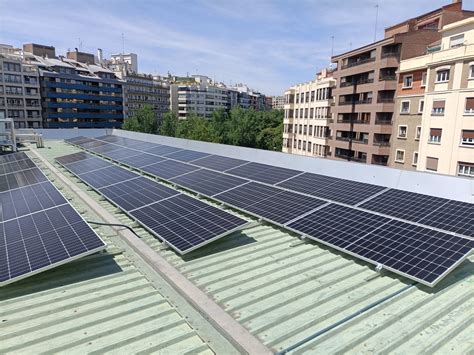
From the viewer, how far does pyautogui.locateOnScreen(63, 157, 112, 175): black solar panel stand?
58.0ft

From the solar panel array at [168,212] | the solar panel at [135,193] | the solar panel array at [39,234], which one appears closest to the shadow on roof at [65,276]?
the solar panel array at [39,234]

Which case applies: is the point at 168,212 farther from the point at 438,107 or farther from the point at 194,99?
the point at 194,99

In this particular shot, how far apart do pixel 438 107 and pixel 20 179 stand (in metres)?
42.1

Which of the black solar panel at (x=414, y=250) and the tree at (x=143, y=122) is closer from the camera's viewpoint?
the black solar panel at (x=414, y=250)

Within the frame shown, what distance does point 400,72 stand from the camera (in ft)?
153

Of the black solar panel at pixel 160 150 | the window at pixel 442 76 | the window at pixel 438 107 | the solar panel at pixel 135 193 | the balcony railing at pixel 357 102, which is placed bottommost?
the solar panel at pixel 135 193

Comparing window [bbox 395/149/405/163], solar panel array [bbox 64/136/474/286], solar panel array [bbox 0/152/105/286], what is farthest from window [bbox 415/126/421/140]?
solar panel array [bbox 0/152/105/286]

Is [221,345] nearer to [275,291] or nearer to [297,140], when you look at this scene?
[275,291]

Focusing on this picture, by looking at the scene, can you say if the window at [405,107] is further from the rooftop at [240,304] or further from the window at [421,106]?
the rooftop at [240,304]

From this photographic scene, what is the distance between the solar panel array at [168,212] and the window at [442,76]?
125 feet

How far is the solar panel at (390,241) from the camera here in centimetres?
659

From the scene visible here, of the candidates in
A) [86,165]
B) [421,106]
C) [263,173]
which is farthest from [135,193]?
[421,106]

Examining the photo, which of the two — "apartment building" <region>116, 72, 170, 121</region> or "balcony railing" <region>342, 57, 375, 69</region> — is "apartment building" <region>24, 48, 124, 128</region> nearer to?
"apartment building" <region>116, 72, 170, 121</region>

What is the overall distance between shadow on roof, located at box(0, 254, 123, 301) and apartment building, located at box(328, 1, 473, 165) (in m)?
50.5
